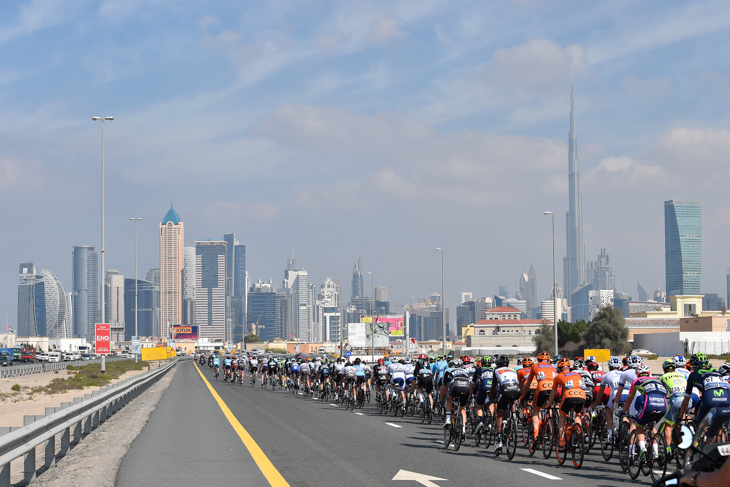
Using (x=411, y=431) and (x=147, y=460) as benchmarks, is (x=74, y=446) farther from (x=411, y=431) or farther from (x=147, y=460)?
(x=411, y=431)

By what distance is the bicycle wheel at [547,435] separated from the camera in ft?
47.4

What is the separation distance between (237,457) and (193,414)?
10841 millimetres

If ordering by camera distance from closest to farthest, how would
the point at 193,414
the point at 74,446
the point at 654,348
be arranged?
the point at 74,446 → the point at 193,414 → the point at 654,348

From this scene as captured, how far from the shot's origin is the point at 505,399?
50.8 feet

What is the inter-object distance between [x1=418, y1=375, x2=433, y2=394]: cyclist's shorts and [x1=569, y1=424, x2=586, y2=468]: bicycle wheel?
31.1ft

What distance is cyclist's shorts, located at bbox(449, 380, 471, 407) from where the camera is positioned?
16250mm

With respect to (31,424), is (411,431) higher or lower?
lower

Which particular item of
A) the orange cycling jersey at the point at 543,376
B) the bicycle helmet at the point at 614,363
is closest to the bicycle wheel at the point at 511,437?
the orange cycling jersey at the point at 543,376

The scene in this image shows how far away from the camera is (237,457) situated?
1438 centimetres

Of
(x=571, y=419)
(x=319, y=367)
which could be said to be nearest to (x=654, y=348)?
(x=319, y=367)

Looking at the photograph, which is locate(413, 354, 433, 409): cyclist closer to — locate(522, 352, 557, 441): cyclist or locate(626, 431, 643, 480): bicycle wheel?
locate(522, 352, 557, 441): cyclist

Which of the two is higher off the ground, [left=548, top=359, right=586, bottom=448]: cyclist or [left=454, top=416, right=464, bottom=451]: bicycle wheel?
[left=548, top=359, right=586, bottom=448]: cyclist

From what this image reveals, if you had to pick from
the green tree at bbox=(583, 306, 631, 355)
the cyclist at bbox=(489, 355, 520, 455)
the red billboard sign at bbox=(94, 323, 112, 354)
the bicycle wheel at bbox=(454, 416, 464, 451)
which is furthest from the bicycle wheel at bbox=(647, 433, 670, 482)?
the green tree at bbox=(583, 306, 631, 355)

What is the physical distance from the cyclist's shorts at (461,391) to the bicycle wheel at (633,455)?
12.8 ft
